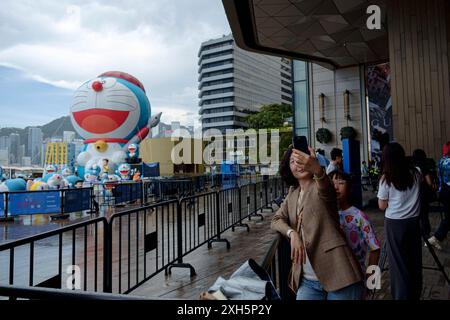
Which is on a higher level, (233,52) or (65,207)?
(233,52)

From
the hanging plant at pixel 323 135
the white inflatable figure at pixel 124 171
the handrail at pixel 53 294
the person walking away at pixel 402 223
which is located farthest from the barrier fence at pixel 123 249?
the hanging plant at pixel 323 135

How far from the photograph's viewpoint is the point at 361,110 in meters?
19.0

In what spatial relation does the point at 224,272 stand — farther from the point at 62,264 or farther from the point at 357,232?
the point at 357,232

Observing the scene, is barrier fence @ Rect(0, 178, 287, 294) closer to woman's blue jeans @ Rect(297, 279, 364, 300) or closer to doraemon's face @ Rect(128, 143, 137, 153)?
woman's blue jeans @ Rect(297, 279, 364, 300)

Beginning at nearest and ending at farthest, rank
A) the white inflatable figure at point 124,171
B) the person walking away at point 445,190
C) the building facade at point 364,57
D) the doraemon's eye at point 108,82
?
the person walking away at point 445,190, the building facade at point 364,57, the white inflatable figure at point 124,171, the doraemon's eye at point 108,82

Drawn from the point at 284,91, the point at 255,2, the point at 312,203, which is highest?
the point at 284,91

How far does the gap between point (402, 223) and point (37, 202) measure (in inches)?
407

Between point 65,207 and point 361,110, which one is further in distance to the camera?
point 361,110

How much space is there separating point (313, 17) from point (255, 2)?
9.18 ft

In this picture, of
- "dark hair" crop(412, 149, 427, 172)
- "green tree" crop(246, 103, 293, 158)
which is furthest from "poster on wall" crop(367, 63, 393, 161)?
"green tree" crop(246, 103, 293, 158)

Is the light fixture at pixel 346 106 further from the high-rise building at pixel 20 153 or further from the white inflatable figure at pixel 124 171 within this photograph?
the high-rise building at pixel 20 153

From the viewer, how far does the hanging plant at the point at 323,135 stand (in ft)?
62.8
